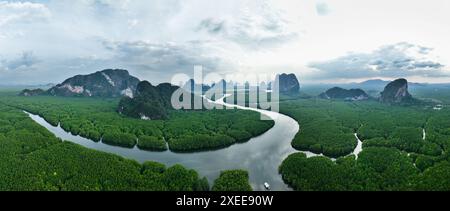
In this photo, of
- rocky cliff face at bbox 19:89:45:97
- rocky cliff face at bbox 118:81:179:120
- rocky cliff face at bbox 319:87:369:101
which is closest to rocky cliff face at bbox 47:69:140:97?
rocky cliff face at bbox 19:89:45:97

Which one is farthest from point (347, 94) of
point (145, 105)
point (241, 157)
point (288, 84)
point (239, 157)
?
point (239, 157)

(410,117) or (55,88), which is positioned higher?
(55,88)

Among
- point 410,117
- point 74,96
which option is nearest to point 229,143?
point 410,117

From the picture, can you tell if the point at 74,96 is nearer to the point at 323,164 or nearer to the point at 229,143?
the point at 229,143

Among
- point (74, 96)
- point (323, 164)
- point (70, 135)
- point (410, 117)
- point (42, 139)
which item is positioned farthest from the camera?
point (74, 96)
